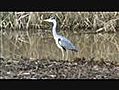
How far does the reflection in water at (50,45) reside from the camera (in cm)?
909

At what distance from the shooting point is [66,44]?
910 cm

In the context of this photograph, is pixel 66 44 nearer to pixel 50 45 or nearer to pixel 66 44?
pixel 66 44

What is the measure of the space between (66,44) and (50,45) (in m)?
0.10

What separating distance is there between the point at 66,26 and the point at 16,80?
1.51 ft

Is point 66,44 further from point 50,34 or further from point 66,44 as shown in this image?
point 50,34

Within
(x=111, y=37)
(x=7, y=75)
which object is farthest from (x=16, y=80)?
(x=111, y=37)

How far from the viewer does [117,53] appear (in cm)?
909

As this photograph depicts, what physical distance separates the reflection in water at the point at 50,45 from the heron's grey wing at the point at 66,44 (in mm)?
24

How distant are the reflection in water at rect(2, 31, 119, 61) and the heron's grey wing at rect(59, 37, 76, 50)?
0.02 meters

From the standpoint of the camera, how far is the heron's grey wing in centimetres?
909

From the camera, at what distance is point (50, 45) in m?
9.09

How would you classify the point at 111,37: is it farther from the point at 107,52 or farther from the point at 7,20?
the point at 7,20

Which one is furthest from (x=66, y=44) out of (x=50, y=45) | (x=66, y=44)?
(x=50, y=45)

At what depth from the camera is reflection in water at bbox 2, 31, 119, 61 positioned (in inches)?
358
